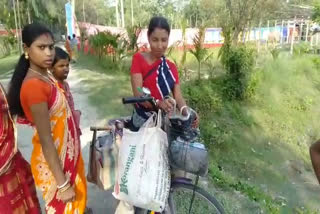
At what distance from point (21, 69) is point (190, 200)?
134 cm

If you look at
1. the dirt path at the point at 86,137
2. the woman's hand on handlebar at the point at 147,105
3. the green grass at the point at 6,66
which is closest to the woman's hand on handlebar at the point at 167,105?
the woman's hand on handlebar at the point at 147,105

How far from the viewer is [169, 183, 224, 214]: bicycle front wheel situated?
220 centimetres

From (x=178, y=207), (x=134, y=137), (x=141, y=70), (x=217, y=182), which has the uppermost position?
(x=141, y=70)

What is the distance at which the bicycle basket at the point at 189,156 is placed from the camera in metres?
1.89

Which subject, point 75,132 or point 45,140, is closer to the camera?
point 45,140

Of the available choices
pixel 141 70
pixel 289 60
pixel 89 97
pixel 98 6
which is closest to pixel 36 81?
pixel 141 70

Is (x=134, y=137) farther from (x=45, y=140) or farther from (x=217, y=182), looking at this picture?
(x=217, y=182)

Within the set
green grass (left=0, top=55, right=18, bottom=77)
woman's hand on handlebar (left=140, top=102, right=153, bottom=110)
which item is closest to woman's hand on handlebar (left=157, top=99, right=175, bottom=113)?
woman's hand on handlebar (left=140, top=102, right=153, bottom=110)

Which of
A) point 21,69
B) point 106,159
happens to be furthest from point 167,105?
point 21,69

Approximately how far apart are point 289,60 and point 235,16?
122 inches

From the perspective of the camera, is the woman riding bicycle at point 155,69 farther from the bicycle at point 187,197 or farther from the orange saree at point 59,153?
the orange saree at point 59,153

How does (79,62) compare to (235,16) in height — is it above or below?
below

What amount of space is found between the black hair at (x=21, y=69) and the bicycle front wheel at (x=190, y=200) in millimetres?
1082

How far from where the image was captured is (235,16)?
48.9ft
